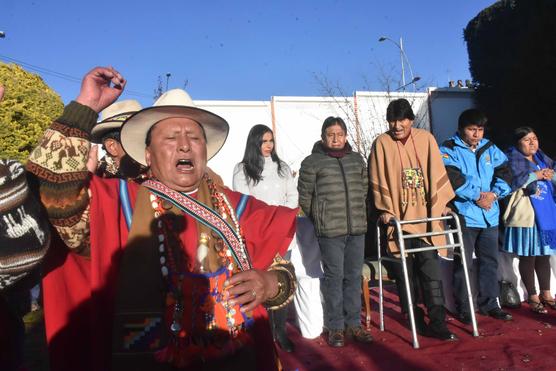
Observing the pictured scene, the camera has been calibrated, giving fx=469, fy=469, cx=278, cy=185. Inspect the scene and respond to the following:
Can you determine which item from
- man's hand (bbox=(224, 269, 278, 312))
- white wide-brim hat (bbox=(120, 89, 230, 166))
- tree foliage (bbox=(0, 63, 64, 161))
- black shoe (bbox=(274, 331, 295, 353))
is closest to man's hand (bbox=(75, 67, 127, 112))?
white wide-brim hat (bbox=(120, 89, 230, 166))

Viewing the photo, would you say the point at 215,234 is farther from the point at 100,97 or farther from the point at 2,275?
the point at 2,275

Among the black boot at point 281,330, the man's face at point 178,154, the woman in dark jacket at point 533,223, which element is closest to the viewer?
the man's face at point 178,154

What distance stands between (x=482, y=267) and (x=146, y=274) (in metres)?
4.75

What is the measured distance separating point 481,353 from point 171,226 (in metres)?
3.66

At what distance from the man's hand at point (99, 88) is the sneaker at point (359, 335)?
391 cm

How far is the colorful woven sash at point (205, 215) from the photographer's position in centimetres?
194

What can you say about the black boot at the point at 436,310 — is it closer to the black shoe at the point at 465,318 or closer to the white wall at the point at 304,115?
the black shoe at the point at 465,318

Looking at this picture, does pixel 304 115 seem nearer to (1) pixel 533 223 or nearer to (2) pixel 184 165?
(1) pixel 533 223

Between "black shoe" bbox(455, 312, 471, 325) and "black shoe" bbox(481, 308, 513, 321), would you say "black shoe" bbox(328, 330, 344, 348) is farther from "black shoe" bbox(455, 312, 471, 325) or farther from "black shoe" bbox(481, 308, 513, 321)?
"black shoe" bbox(481, 308, 513, 321)

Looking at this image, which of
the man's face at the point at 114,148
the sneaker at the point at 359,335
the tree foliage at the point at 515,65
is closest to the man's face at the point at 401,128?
the sneaker at the point at 359,335

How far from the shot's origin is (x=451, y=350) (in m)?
4.46

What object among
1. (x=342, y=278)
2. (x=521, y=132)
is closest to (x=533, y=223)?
(x=521, y=132)

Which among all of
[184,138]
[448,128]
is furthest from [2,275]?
[448,128]

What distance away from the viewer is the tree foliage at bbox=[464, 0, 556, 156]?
12.4 metres
